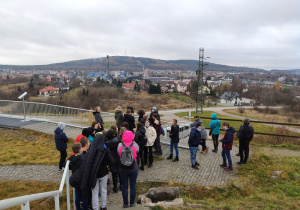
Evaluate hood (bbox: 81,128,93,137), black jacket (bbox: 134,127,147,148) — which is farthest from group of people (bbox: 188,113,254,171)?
Result: hood (bbox: 81,128,93,137)

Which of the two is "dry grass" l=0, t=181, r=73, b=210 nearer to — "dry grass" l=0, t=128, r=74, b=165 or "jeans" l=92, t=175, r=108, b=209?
"jeans" l=92, t=175, r=108, b=209

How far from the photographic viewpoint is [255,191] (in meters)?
5.42

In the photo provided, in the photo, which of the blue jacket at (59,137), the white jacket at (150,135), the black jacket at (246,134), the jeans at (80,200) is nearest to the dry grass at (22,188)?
the jeans at (80,200)

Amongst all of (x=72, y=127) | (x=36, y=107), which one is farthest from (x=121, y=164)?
(x=36, y=107)

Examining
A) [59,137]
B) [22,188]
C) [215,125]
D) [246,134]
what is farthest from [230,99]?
[22,188]

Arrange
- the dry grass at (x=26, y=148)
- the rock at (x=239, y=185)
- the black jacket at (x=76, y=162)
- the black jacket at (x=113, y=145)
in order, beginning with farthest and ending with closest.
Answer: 1. the dry grass at (x=26, y=148)
2. the rock at (x=239, y=185)
3. the black jacket at (x=113, y=145)
4. the black jacket at (x=76, y=162)

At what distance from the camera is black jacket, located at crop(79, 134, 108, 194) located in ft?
12.2

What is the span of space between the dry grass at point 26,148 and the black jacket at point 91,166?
413cm

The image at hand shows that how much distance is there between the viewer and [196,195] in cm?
536

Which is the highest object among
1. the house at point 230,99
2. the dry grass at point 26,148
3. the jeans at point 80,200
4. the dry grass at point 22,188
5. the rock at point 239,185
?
the jeans at point 80,200

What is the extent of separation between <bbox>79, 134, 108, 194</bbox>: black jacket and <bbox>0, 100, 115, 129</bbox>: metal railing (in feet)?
21.3

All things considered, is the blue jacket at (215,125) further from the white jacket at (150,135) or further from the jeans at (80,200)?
the jeans at (80,200)

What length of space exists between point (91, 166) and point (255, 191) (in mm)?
4361

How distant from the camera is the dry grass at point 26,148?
7414 millimetres
